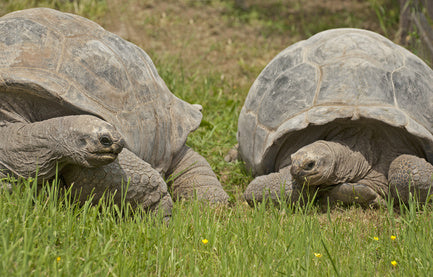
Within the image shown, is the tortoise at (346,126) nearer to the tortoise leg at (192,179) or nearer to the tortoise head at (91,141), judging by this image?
the tortoise leg at (192,179)

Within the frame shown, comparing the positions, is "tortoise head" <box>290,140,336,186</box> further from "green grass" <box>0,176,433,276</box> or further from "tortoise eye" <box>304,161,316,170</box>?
"green grass" <box>0,176,433,276</box>

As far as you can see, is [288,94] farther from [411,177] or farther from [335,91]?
[411,177]

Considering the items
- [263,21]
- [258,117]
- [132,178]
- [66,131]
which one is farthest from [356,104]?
[263,21]

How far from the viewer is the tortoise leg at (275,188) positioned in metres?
3.65

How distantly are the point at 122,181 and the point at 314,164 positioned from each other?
1269 millimetres

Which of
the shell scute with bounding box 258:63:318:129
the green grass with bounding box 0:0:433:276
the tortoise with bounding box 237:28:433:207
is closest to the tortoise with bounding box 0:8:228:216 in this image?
the green grass with bounding box 0:0:433:276

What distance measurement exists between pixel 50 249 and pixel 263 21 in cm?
697

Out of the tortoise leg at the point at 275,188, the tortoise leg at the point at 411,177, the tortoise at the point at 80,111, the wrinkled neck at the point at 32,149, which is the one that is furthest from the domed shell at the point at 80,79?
the tortoise leg at the point at 411,177

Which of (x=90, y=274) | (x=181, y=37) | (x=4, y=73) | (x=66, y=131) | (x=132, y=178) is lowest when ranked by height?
(x=90, y=274)

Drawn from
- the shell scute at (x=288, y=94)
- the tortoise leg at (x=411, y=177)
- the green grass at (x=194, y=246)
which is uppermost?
the shell scute at (x=288, y=94)

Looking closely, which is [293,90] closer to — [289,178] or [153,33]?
[289,178]

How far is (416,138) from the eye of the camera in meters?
3.62

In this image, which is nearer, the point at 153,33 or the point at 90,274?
the point at 90,274

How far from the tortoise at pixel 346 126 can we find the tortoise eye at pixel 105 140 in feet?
3.65
